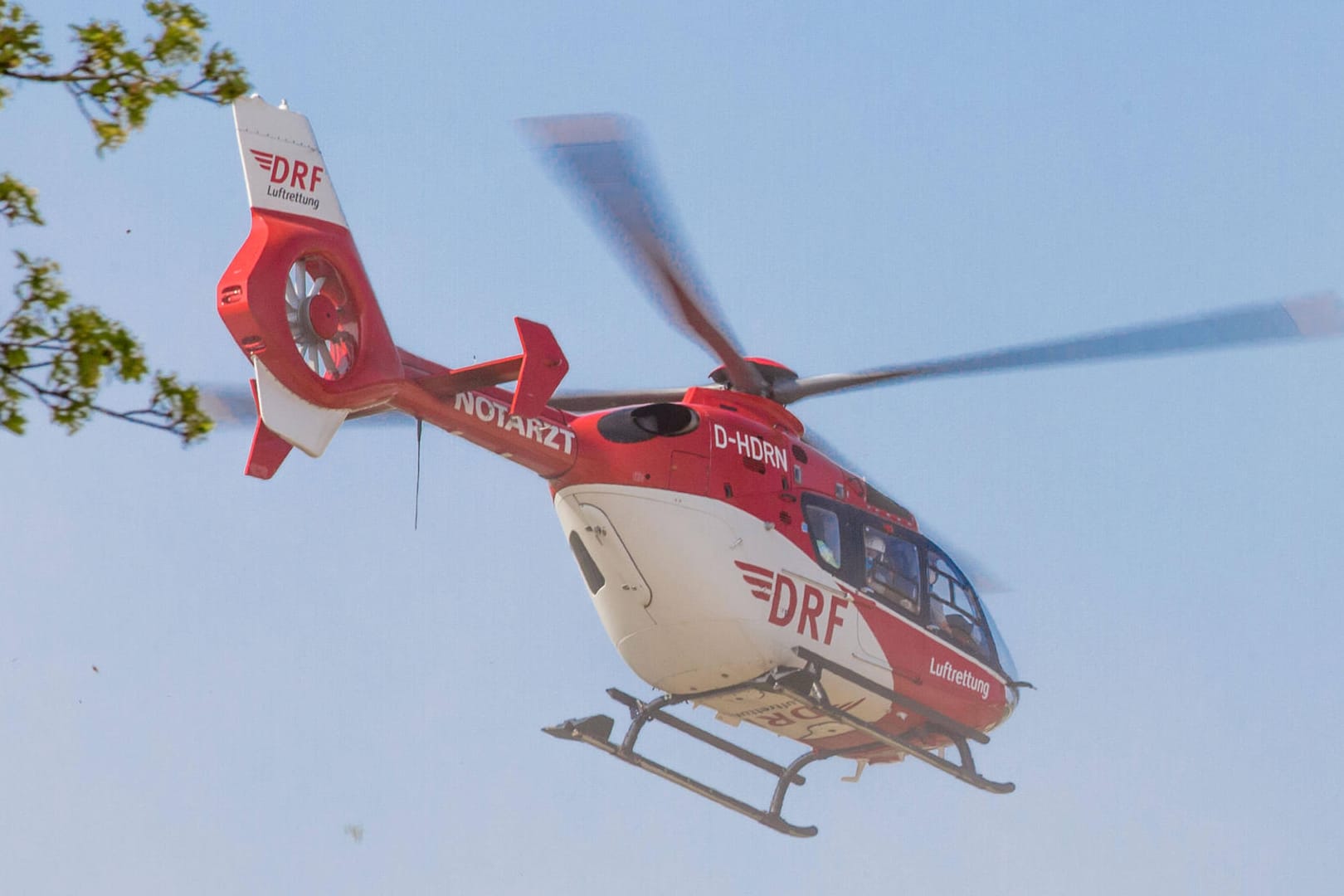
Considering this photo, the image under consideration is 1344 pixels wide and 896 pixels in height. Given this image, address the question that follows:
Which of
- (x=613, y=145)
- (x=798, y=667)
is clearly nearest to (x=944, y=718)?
(x=798, y=667)

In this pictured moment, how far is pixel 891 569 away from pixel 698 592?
251cm

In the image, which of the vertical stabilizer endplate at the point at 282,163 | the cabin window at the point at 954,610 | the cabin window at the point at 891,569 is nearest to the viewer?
the vertical stabilizer endplate at the point at 282,163

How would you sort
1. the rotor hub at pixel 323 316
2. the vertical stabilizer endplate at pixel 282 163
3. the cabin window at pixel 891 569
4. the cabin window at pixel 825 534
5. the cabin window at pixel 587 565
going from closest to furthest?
the rotor hub at pixel 323 316
the vertical stabilizer endplate at pixel 282 163
the cabin window at pixel 587 565
the cabin window at pixel 825 534
the cabin window at pixel 891 569

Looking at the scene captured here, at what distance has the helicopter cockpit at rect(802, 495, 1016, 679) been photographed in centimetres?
1719

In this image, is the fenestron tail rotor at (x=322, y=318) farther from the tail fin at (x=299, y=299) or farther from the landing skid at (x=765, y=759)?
the landing skid at (x=765, y=759)

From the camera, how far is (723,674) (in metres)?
16.5

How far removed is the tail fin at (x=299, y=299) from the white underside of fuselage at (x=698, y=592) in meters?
2.59

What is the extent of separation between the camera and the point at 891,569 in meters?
17.7

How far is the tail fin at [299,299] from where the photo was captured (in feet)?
45.1

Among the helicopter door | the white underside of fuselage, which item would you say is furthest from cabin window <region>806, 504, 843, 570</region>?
the helicopter door

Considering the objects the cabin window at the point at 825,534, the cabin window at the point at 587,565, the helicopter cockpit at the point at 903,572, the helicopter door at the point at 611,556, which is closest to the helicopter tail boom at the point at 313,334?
the helicopter door at the point at 611,556

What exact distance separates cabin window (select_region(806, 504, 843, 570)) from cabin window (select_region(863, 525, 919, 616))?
1.24 ft

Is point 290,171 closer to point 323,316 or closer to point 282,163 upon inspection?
point 282,163

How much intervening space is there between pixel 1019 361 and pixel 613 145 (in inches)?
195
